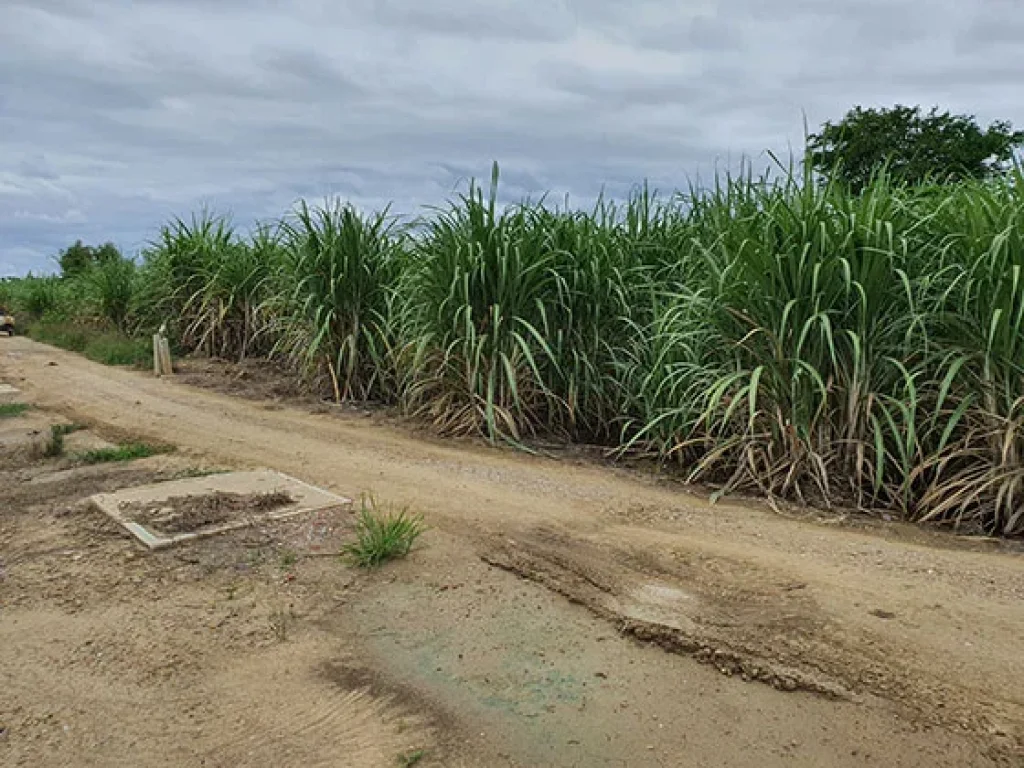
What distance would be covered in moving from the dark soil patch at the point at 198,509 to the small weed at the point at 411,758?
1.62m

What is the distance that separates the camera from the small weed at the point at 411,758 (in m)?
1.69

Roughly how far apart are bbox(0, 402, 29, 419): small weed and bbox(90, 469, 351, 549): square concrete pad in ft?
10.4

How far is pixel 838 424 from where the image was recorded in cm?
371

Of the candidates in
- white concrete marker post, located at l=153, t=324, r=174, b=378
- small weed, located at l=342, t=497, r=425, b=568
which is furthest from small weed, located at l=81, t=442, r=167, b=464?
white concrete marker post, located at l=153, t=324, r=174, b=378

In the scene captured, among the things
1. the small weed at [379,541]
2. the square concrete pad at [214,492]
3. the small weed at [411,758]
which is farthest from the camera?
the square concrete pad at [214,492]

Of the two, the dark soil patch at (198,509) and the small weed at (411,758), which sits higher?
the dark soil patch at (198,509)

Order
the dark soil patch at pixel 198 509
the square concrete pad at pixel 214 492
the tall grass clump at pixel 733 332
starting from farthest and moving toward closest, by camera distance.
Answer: the tall grass clump at pixel 733 332 → the dark soil patch at pixel 198 509 → the square concrete pad at pixel 214 492

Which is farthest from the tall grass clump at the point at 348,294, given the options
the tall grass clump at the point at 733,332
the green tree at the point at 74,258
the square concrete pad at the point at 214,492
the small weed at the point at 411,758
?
the green tree at the point at 74,258

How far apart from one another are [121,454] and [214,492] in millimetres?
1215

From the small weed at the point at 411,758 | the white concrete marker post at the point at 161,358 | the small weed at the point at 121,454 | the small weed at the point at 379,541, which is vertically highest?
the white concrete marker post at the point at 161,358

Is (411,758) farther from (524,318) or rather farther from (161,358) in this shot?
(161,358)

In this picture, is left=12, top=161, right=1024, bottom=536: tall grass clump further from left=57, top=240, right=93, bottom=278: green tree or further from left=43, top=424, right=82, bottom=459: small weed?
Answer: left=57, top=240, right=93, bottom=278: green tree

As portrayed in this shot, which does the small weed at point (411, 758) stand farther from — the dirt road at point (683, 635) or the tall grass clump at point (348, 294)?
the tall grass clump at point (348, 294)

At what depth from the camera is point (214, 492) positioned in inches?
138
